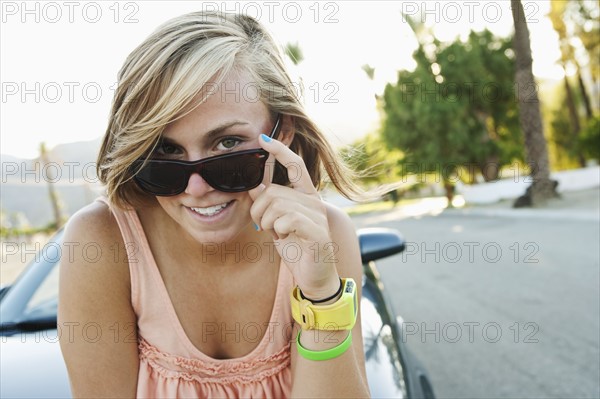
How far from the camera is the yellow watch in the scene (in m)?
1.53

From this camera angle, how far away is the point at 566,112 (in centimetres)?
3375

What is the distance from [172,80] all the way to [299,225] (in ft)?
1.79

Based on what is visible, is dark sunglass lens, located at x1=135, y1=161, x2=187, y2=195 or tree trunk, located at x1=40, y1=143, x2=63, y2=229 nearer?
dark sunglass lens, located at x1=135, y1=161, x2=187, y2=195

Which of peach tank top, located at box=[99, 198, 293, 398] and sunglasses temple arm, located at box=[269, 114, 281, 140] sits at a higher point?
sunglasses temple arm, located at box=[269, 114, 281, 140]

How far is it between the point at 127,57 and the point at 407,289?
4.88 metres

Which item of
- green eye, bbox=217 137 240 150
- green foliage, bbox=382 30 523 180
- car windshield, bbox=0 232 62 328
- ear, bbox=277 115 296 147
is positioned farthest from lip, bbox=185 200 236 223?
green foliage, bbox=382 30 523 180

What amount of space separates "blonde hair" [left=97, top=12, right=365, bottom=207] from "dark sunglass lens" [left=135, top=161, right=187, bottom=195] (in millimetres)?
51

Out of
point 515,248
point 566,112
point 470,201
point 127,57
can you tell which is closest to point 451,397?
point 127,57

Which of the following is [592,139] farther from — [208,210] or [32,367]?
[32,367]

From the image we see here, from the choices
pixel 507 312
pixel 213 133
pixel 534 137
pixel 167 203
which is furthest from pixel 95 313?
pixel 534 137

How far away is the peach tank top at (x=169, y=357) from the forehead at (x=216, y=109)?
14.9 inches

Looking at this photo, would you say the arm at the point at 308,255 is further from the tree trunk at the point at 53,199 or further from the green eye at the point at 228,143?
the tree trunk at the point at 53,199

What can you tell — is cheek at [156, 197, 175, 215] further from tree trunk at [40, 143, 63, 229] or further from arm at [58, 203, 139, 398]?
tree trunk at [40, 143, 63, 229]

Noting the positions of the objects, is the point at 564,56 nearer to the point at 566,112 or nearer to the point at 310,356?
the point at 566,112
